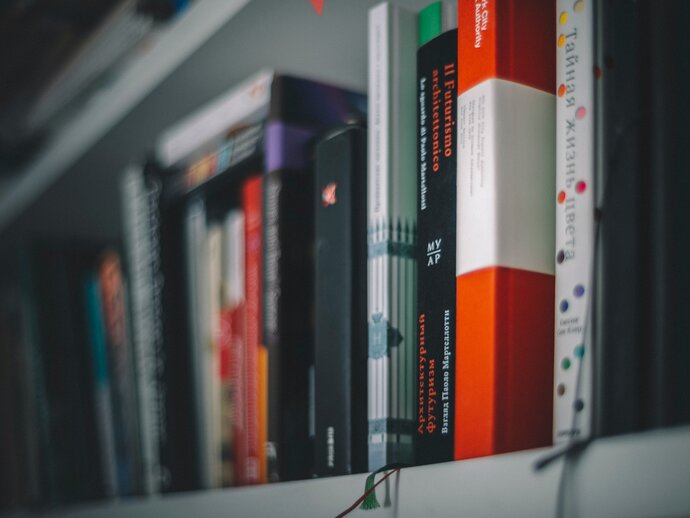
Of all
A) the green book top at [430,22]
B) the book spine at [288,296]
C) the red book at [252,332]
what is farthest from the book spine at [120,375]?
the green book top at [430,22]

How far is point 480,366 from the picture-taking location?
474mm

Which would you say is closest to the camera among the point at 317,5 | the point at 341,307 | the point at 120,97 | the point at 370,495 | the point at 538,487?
the point at 538,487

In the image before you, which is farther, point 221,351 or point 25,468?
point 25,468

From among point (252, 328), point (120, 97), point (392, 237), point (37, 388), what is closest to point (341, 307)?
point (392, 237)

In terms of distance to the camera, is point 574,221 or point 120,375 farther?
point 120,375

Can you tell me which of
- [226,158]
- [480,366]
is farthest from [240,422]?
[480,366]

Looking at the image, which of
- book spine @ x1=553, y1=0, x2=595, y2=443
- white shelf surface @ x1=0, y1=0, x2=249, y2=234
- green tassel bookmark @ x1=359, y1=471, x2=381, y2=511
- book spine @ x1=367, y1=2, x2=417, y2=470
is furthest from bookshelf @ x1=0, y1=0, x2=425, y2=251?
green tassel bookmark @ x1=359, y1=471, x2=381, y2=511

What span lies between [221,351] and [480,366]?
44cm

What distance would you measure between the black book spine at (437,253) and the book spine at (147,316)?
446 mm

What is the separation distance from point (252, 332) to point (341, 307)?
0.19 m

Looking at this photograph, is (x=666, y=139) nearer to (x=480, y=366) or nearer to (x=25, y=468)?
(x=480, y=366)

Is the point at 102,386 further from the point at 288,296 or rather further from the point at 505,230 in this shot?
the point at 505,230

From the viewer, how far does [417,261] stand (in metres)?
0.55

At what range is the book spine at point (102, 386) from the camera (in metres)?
1.06
